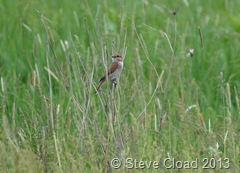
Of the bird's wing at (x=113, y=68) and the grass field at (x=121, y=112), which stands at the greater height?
the bird's wing at (x=113, y=68)

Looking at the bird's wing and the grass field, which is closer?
the grass field

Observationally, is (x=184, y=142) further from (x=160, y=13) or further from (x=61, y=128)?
(x=160, y=13)

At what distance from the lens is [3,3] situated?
7.96 m

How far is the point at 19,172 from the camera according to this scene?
412 centimetres

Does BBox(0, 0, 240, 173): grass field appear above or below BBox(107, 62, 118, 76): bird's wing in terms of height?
below

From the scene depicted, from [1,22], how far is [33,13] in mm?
539

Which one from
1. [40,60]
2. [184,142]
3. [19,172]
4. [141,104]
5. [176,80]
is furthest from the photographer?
[40,60]

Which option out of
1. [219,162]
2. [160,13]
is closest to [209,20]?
[160,13]

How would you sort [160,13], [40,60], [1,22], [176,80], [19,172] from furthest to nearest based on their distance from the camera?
[160,13], [1,22], [40,60], [176,80], [19,172]

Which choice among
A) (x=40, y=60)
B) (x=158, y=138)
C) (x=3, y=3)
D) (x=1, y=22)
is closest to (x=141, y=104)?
(x=158, y=138)

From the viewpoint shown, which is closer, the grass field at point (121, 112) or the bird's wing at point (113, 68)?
the grass field at point (121, 112)

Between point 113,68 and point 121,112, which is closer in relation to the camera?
point 113,68

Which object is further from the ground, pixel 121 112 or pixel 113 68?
pixel 113 68

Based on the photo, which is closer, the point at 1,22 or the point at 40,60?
the point at 40,60
